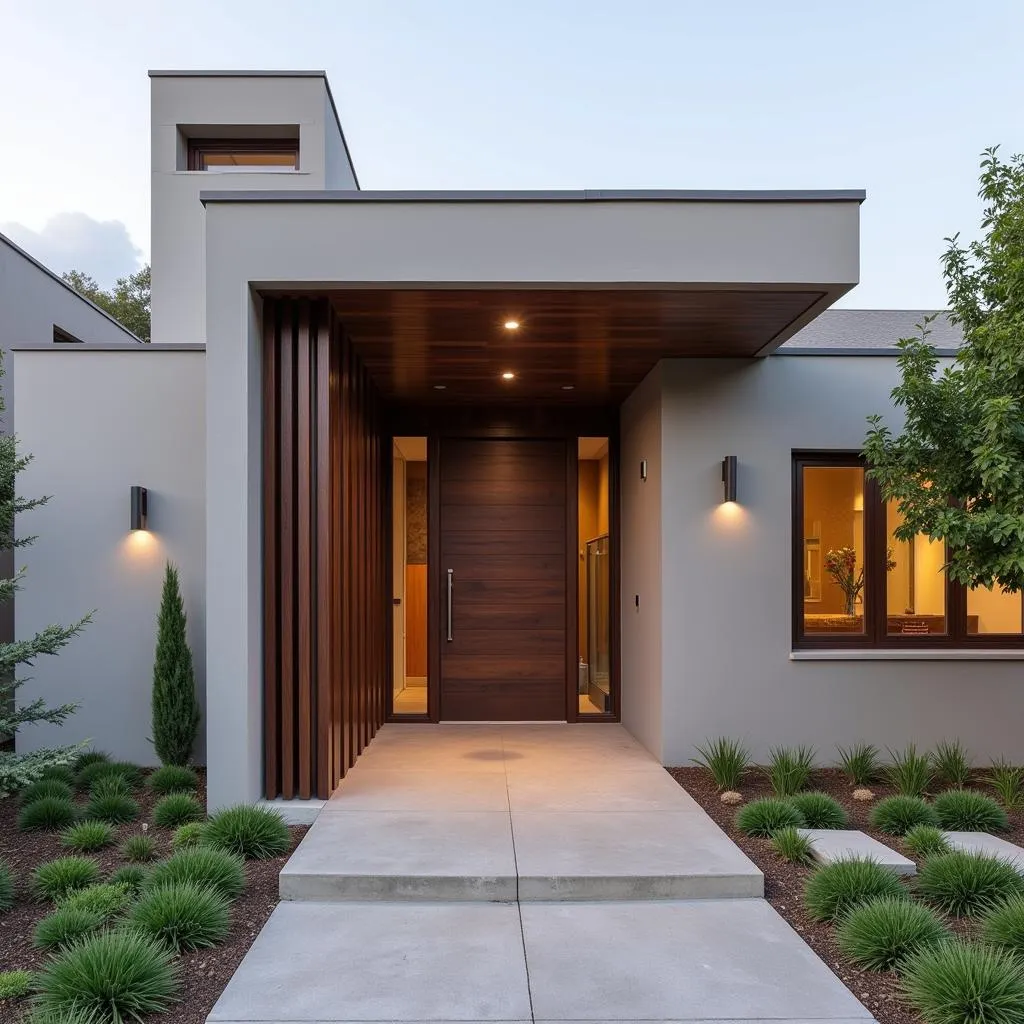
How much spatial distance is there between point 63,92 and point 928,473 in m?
15.8

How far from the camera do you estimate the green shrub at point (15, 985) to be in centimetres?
282

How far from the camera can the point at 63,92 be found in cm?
1448

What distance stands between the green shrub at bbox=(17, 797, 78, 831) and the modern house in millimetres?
908

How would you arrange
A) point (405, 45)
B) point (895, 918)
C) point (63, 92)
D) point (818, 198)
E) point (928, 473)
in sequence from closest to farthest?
point (895, 918) → point (818, 198) → point (928, 473) → point (405, 45) → point (63, 92)

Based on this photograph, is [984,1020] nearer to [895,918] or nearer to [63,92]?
[895,918]

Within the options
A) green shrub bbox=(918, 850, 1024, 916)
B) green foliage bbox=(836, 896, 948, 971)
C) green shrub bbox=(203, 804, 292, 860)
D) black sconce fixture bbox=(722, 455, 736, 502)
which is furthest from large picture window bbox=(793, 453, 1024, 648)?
green shrub bbox=(203, 804, 292, 860)

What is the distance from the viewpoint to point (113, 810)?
185 inches

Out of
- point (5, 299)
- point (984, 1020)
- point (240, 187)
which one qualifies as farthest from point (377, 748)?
point (240, 187)

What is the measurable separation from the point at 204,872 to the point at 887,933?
282cm

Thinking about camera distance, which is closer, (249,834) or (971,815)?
(249,834)

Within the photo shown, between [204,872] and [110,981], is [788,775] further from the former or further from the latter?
[110,981]

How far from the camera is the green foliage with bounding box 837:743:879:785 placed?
5516 millimetres

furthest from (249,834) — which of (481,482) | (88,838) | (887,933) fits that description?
(481,482)

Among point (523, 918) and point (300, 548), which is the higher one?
point (300, 548)
